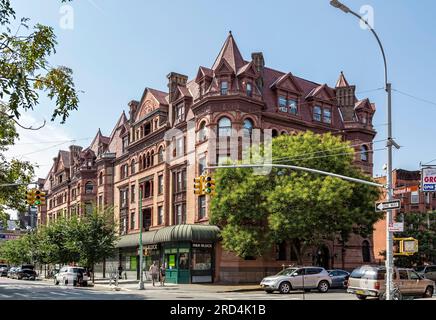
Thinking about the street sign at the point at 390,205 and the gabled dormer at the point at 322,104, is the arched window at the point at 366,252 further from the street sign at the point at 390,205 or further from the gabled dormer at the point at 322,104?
the street sign at the point at 390,205

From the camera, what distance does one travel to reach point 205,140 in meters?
45.6

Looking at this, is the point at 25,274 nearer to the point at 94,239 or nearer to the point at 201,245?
the point at 94,239

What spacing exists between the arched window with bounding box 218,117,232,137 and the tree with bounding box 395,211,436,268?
73.4 feet

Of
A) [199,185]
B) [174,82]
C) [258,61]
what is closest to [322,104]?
[258,61]

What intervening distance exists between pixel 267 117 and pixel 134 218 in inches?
833

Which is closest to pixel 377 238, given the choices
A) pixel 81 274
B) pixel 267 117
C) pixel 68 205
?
pixel 267 117

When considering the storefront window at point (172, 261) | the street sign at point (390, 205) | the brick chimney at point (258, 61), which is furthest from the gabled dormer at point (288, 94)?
the street sign at point (390, 205)

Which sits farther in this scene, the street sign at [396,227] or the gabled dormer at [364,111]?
the gabled dormer at [364,111]

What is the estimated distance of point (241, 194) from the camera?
39844mm

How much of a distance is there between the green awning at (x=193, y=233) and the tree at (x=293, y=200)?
1.73 meters

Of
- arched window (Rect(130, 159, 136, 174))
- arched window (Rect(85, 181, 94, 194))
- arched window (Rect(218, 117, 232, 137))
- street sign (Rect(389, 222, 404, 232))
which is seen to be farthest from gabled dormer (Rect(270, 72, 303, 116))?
arched window (Rect(85, 181, 94, 194))

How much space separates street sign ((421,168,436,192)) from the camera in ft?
72.1

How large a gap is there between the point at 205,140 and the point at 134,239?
50.2 feet

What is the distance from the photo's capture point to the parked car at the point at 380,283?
86.1 feet
